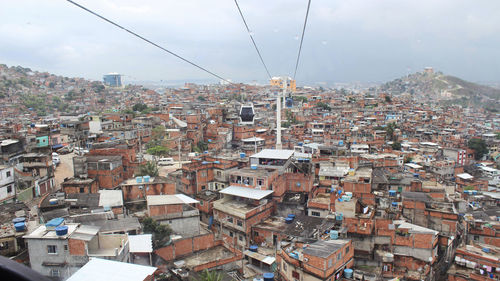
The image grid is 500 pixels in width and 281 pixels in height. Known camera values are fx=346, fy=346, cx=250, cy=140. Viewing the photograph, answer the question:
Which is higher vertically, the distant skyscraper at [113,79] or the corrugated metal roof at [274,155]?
the distant skyscraper at [113,79]

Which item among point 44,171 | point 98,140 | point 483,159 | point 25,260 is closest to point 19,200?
point 44,171

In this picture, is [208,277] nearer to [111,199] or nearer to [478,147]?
[111,199]

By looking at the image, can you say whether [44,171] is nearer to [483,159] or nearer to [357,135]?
[357,135]

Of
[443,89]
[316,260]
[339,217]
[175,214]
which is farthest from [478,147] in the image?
[443,89]

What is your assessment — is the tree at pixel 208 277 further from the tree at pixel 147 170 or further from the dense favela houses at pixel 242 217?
the tree at pixel 147 170

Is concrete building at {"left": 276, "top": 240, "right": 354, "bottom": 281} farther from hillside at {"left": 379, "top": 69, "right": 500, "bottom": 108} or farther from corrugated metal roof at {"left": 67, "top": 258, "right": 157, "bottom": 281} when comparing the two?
hillside at {"left": 379, "top": 69, "right": 500, "bottom": 108}

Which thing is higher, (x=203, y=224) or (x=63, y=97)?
(x=63, y=97)

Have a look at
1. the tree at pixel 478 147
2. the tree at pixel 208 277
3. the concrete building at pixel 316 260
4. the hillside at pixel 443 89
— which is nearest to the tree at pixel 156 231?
the tree at pixel 208 277
